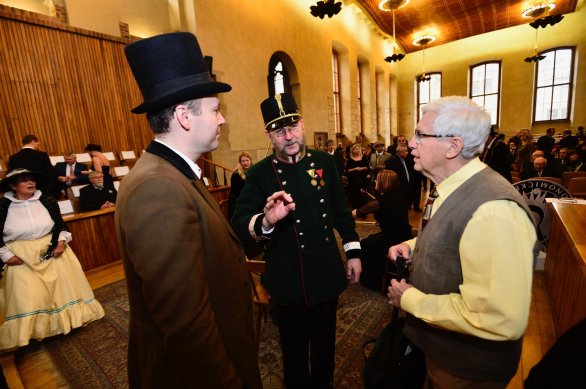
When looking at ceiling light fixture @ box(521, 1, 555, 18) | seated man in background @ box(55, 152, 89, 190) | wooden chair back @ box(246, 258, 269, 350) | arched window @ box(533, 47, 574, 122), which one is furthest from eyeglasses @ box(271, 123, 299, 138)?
arched window @ box(533, 47, 574, 122)

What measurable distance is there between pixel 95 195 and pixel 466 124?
539 cm

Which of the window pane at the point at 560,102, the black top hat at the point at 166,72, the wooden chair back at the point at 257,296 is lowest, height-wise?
the wooden chair back at the point at 257,296

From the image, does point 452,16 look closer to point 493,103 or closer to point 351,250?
point 493,103

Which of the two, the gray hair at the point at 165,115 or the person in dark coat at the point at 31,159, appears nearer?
the gray hair at the point at 165,115

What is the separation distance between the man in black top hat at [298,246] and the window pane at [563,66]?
1772cm

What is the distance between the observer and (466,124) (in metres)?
1.09

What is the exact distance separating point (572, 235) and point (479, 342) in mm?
1663

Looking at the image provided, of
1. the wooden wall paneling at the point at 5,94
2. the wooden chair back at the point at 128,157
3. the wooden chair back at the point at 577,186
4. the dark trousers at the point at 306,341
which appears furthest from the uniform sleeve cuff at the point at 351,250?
the wooden wall paneling at the point at 5,94

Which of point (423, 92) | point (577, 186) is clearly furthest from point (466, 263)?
point (423, 92)

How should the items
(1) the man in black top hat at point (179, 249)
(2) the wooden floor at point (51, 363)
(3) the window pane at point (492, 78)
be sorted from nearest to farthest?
(1) the man in black top hat at point (179, 249), (2) the wooden floor at point (51, 363), (3) the window pane at point (492, 78)

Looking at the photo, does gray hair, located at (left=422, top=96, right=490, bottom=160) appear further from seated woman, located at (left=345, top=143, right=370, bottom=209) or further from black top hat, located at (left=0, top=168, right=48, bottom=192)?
seated woman, located at (left=345, top=143, right=370, bottom=209)

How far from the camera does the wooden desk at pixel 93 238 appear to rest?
13.9 feet

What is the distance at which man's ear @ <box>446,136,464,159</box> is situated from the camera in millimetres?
1100

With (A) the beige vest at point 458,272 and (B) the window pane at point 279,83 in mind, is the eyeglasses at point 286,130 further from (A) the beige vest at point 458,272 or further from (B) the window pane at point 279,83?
(B) the window pane at point 279,83
